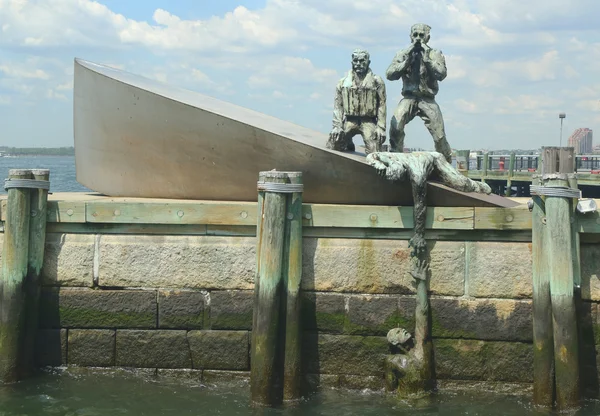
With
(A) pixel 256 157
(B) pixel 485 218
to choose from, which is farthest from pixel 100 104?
(B) pixel 485 218

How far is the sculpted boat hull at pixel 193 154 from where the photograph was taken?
26.1 ft

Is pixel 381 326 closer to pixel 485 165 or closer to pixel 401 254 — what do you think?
pixel 401 254

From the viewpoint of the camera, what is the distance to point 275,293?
7250mm

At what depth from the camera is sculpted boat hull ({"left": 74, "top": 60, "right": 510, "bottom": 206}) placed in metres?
7.97

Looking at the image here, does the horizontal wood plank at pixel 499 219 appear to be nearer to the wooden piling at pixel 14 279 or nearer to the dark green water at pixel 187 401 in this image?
the dark green water at pixel 187 401

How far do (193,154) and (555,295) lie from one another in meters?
4.33

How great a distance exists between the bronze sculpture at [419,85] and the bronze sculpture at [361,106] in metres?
0.43

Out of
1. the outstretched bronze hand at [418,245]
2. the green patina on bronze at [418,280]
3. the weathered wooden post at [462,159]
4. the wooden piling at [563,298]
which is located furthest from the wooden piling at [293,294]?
the weathered wooden post at [462,159]

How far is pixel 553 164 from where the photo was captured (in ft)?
25.7

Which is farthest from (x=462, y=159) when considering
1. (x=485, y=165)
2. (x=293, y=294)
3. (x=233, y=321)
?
(x=293, y=294)

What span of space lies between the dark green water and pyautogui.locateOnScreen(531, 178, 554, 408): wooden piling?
0.23 metres

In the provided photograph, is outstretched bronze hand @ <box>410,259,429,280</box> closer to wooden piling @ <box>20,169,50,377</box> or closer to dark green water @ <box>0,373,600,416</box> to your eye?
dark green water @ <box>0,373,600,416</box>

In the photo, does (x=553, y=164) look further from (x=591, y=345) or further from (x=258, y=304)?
(x=258, y=304)

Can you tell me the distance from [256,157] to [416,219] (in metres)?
2.00
